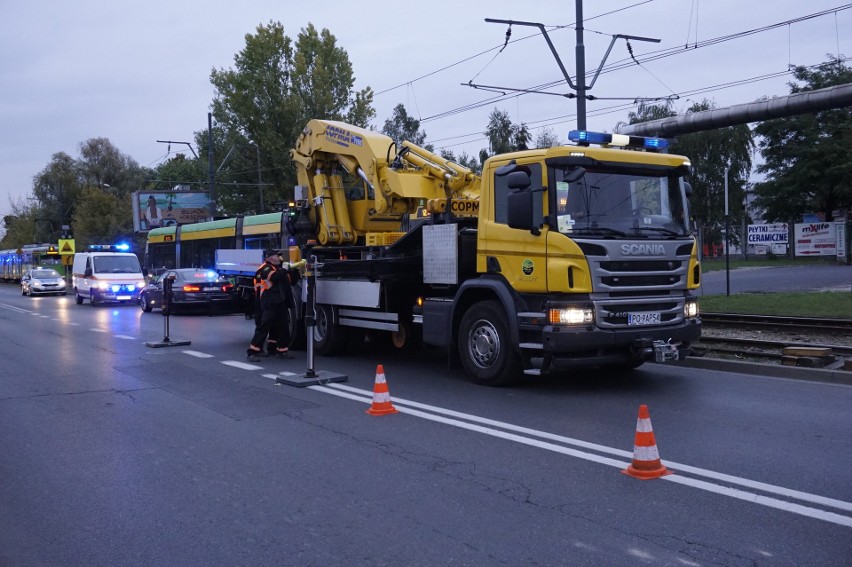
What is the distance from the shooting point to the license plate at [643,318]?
8.51m

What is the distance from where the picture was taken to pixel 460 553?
4.23m

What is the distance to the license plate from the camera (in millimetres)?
8508

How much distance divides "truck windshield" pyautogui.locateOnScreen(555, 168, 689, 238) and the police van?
22.8 metres

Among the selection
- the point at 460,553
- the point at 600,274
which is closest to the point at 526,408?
the point at 600,274

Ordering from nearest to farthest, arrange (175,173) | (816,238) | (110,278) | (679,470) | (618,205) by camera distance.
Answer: (679,470) < (618,205) < (110,278) < (816,238) < (175,173)

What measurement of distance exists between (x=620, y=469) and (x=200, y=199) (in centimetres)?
5621

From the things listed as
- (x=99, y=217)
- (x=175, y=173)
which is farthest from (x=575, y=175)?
(x=175, y=173)

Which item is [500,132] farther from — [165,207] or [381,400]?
[381,400]

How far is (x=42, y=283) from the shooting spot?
3894 centimetres

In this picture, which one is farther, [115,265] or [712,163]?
[712,163]

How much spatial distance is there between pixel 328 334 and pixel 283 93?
99.9 feet

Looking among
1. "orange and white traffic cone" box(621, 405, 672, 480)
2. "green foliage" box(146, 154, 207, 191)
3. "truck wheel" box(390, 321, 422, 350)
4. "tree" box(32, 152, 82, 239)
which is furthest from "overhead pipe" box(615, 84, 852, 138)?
"tree" box(32, 152, 82, 239)

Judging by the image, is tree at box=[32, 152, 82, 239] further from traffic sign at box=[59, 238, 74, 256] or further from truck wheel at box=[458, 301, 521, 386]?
truck wheel at box=[458, 301, 521, 386]

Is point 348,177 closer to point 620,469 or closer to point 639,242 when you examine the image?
point 639,242
